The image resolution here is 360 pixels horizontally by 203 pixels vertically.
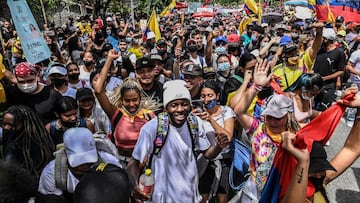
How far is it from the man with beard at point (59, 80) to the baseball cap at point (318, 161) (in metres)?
3.42

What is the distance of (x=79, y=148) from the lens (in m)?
2.53

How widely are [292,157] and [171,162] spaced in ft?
3.46

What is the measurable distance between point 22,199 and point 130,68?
15.1ft

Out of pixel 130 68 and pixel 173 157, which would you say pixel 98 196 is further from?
pixel 130 68

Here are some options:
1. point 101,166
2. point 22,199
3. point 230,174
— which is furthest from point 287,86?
point 22,199

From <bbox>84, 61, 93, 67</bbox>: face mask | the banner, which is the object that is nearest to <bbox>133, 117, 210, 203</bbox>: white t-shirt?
the banner

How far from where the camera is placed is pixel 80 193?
1946 mm

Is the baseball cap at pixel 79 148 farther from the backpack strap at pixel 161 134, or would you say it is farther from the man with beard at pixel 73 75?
the man with beard at pixel 73 75

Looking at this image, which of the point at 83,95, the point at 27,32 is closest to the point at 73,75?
the point at 27,32

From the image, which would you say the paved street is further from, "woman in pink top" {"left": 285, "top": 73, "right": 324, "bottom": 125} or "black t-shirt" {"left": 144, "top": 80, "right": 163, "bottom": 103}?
"black t-shirt" {"left": 144, "top": 80, "right": 163, "bottom": 103}

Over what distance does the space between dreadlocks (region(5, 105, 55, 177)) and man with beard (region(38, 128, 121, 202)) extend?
2.47 feet

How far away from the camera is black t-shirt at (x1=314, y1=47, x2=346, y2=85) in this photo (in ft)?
22.5

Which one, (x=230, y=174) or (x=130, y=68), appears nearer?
(x=230, y=174)

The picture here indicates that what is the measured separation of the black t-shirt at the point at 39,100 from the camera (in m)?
4.20
